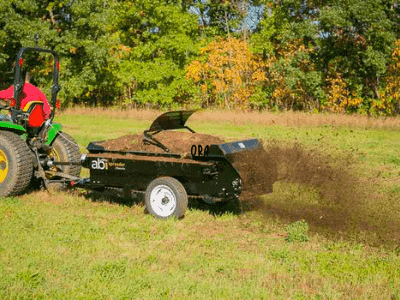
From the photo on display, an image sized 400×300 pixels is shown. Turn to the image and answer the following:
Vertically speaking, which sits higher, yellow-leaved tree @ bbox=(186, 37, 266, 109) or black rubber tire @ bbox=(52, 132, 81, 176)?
yellow-leaved tree @ bbox=(186, 37, 266, 109)

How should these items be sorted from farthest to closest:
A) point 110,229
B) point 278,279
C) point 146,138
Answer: point 146,138, point 110,229, point 278,279

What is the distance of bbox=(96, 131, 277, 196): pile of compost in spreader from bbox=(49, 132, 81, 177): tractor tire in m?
1.23

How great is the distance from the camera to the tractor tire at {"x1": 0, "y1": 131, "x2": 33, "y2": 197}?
9312 mm

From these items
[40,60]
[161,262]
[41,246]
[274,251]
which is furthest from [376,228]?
[40,60]

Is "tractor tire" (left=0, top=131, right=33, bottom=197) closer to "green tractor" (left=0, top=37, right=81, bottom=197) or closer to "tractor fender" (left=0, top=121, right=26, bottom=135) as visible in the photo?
"green tractor" (left=0, top=37, right=81, bottom=197)

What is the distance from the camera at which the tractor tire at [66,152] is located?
10453 millimetres

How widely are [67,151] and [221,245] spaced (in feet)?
14.1

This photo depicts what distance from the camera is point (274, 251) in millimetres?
6941

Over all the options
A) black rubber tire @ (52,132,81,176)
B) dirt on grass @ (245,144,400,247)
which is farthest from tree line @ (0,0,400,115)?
black rubber tire @ (52,132,81,176)

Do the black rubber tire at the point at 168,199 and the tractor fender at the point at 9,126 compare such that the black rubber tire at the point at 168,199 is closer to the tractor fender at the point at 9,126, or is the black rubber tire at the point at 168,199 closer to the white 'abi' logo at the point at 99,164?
the white 'abi' logo at the point at 99,164

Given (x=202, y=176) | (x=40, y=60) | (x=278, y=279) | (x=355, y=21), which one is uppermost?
(x=355, y=21)

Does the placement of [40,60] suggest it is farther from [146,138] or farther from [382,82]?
[146,138]

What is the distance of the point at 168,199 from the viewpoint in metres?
8.54

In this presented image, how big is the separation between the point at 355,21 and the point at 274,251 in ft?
85.6
